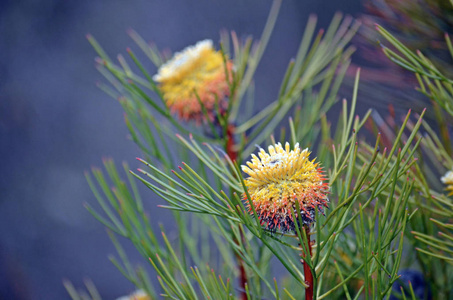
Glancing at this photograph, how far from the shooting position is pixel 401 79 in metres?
0.39

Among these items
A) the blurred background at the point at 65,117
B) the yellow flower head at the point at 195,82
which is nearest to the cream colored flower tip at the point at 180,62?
the yellow flower head at the point at 195,82

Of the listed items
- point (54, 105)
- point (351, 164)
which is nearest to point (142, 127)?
point (351, 164)

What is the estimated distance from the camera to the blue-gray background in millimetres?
956

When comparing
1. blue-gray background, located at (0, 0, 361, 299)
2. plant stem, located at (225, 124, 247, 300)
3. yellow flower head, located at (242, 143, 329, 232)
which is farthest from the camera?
blue-gray background, located at (0, 0, 361, 299)

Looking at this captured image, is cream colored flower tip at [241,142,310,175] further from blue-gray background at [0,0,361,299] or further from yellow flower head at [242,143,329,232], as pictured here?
blue-gray background at [0,0,361,299]

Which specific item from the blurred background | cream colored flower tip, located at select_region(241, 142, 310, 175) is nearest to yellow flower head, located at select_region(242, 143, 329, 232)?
cream colored flower tip, located at select_region(241, 142, 310, 175)

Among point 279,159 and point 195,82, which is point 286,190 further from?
point 195,82

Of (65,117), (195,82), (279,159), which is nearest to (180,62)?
(195,82)

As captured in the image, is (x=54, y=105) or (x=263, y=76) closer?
(x=54, y=105)

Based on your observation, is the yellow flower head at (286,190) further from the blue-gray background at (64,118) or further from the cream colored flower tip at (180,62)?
the blue-gray background at (64,118)

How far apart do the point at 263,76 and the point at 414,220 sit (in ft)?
2.94

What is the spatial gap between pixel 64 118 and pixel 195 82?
2.50 ft

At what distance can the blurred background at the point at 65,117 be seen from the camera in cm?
96

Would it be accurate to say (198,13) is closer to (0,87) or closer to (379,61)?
(0,87)
